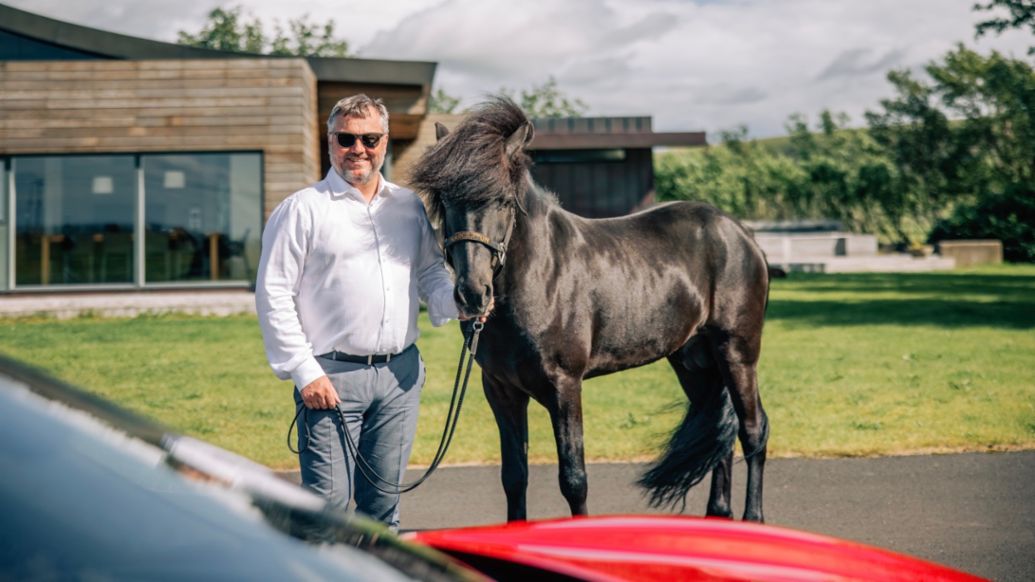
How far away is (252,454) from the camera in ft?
25.1

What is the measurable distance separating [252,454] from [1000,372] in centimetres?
884

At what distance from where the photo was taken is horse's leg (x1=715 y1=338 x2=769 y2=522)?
546 cm

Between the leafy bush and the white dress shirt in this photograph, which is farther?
the leafy bush

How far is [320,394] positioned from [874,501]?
3.91 metres

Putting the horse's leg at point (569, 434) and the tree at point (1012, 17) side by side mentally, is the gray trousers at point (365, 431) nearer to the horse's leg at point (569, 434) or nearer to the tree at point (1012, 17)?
the horse's leg at point (569, 434)

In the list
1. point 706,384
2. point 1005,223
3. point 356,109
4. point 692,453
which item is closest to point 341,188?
point 356,109

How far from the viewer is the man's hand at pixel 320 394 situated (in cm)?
361

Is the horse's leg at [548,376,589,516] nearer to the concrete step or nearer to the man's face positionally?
the man's face

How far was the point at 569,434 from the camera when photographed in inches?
178

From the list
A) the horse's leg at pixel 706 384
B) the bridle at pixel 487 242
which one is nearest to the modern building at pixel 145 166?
the horse's leg at pixel 706 384

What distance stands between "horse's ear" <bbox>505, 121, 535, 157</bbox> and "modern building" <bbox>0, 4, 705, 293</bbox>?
15.8m

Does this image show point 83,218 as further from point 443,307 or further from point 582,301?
point 443,307

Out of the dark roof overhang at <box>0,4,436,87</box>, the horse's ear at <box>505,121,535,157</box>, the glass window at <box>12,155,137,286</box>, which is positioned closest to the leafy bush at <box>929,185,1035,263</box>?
the dark roof overhang at <box>0,4,436,87</box>

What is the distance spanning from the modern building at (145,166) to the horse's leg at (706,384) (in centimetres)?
1490
